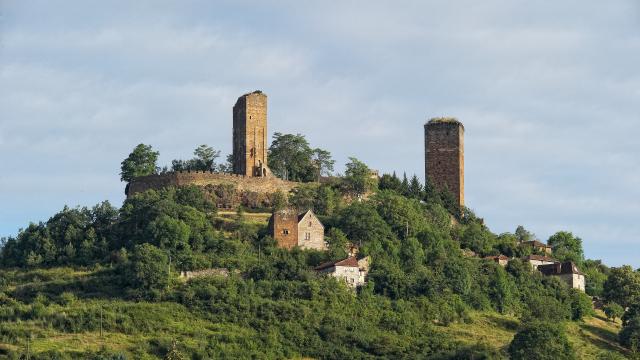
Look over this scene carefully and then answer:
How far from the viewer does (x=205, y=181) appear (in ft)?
337

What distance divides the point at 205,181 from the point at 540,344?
29100 mm

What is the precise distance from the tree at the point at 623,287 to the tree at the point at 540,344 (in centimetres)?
1683

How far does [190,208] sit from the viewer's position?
96438 millimetres

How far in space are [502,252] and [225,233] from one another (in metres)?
20.5

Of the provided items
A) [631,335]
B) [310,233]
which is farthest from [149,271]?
[631,335]

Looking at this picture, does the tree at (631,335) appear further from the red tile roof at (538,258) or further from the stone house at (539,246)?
the stone house at (539,246)

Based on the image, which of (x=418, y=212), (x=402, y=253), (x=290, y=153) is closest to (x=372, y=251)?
(x=402, y=253)

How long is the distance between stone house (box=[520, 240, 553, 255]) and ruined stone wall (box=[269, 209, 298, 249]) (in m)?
20.9

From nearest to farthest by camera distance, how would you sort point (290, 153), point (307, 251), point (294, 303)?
point (294, 303), point (307, 251), point (290, 153)

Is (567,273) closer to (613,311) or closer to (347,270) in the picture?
(613,311)

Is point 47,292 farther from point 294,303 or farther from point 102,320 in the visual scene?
point 294,303

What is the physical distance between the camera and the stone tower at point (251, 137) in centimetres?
10681

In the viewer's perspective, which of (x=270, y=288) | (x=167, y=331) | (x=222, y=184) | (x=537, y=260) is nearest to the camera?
(x=167, y=331)

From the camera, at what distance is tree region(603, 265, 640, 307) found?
99938mm
